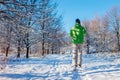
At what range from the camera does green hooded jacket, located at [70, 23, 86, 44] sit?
539 inches

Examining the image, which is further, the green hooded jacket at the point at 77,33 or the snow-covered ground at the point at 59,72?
the green hooded jacket at the point at 77,33

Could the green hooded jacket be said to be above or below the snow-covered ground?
above

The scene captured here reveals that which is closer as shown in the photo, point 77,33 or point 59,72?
point 59,72

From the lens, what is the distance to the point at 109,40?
68.6 m

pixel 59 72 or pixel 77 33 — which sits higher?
pixel 77 33

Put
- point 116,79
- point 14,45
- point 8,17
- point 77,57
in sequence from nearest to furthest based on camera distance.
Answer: point 116,79 < point 8,17 < point 77,57 < point 14,45

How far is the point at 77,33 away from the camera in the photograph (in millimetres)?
13859

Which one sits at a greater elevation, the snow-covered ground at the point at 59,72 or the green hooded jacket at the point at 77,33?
the green hooded jacket at the point at 77,33

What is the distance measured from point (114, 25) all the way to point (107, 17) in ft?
7.91

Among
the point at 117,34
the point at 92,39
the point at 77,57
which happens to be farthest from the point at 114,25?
the point at 77,57

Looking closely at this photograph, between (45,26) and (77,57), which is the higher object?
(45,26)

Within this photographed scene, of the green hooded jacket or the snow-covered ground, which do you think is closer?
the snow-covered ground

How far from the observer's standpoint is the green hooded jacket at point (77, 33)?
13703mm

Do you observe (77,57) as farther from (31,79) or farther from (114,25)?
(114,25)
